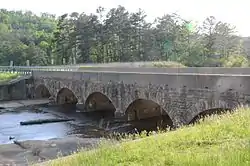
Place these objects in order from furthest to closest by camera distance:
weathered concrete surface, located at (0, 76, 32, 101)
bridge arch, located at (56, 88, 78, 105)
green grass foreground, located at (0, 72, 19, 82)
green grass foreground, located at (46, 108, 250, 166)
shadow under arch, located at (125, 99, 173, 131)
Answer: green grass foreground, located at (0, 72, 19, 82) → weathered concrete surface, located at (0, 76, 32, 101) → bridge arch, located at (56, 88, 78, 105) → shadow under arch, located at (125, 99, 173, 131) → green grass foreground, located at (46, 108, 250, 166)

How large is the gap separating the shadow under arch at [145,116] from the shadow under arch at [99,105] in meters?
4.49

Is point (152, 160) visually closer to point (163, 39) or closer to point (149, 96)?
point (149, 96)

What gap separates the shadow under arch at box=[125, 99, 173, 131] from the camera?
22.7 meters

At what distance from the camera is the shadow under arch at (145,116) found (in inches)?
892

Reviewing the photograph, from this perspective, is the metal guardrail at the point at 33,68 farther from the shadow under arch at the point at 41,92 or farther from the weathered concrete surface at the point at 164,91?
the weathered concrete surface at the point at 164,91

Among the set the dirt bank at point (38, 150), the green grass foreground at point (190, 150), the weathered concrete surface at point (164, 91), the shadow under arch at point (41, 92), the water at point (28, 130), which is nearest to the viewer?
the green grass foreground at point (190, 150)

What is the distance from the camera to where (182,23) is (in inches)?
2827

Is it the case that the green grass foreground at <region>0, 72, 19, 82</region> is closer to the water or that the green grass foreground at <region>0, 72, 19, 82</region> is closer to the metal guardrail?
the metal guardrail

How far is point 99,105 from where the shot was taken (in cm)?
3097

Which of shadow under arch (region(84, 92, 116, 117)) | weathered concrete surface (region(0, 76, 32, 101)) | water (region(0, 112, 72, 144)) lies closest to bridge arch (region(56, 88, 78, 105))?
shadow under arch (region(84, 92, 116, 117))

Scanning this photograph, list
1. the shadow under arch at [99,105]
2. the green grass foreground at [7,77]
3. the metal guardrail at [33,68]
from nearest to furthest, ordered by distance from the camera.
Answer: the shadow under arch at [99,105]
the metal guardrail at [33,68]
the green grass foreground at [7,77]

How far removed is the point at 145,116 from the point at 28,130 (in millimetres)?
7316

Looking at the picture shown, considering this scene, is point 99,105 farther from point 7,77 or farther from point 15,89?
point 7,77

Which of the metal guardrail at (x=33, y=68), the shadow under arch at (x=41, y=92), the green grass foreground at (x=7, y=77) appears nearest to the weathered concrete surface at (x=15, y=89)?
the shadow under arch at (x=41, y=92)
